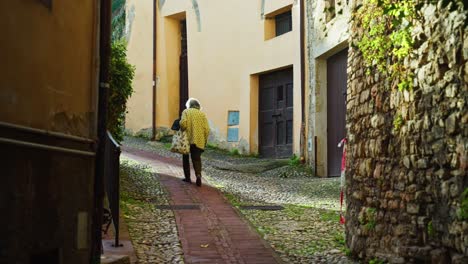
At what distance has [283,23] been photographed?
14297 mm

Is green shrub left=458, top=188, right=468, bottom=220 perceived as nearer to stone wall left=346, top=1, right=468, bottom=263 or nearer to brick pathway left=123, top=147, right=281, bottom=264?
stone wall left=346, top=1, right=468, bottom=263

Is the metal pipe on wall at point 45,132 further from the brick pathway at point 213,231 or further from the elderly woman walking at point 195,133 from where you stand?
the elderly woman walking at point 195,133

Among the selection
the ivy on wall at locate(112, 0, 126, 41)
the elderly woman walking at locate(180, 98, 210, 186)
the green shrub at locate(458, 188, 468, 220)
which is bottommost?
the green shrub at locate(458, 188, 468, 220)

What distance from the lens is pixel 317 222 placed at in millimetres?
6930

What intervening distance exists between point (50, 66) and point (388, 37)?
2.57m

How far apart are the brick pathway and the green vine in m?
1.90

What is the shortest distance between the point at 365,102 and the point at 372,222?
3.46 feet

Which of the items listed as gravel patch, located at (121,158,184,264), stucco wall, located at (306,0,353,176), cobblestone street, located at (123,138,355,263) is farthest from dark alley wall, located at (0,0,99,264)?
stucco wall, located at (306,0,353,176)

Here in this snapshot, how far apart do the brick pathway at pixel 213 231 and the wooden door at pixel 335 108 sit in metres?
2.84

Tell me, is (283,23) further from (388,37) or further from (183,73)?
(388,37)

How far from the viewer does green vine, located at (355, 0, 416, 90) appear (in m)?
4.22

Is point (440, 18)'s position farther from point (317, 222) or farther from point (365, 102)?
point (317, 222)

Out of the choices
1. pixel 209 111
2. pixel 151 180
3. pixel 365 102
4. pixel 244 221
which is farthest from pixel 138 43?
pixel 365 102

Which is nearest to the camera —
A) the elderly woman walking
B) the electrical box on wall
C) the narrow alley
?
the narrow alley
